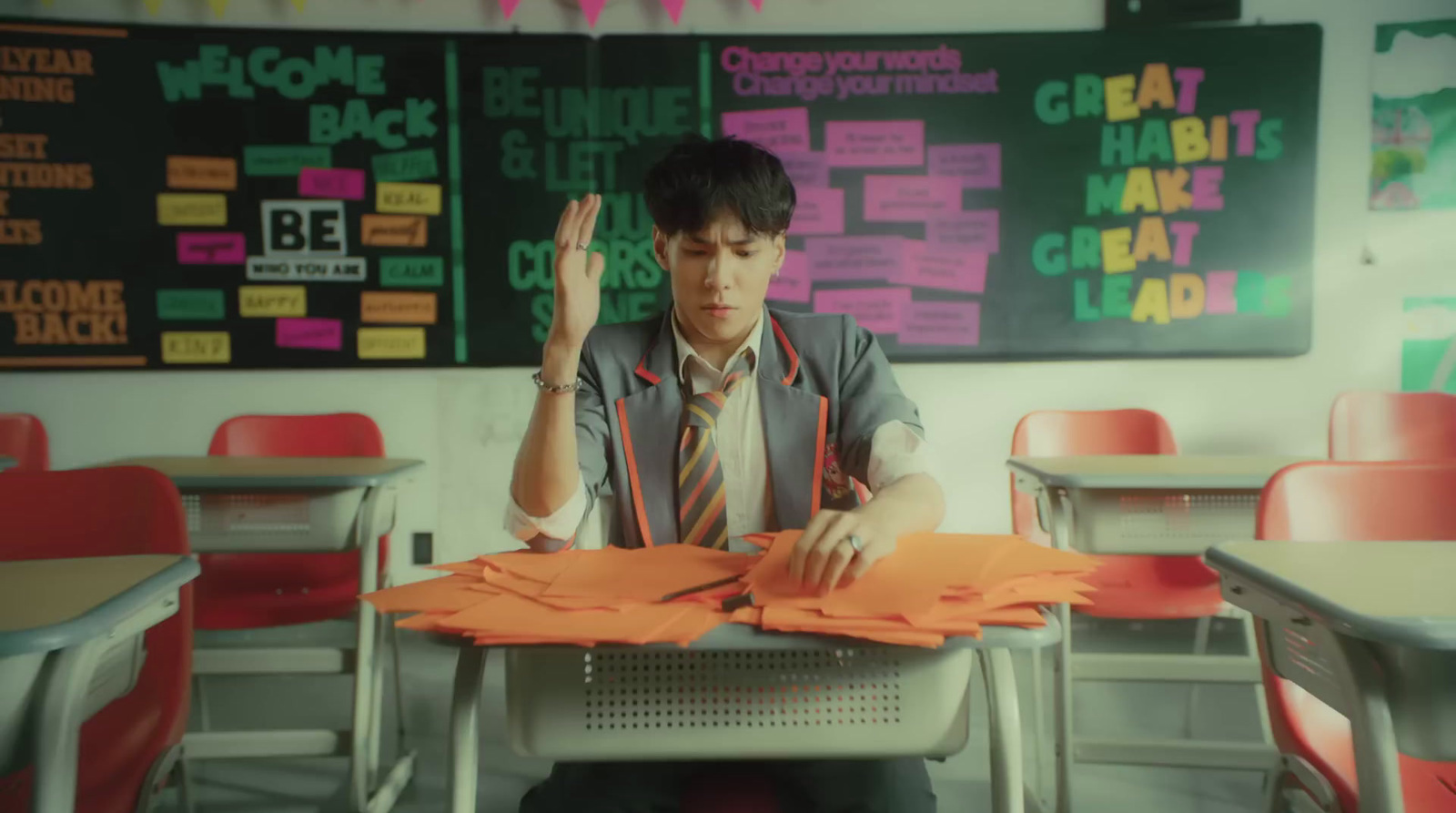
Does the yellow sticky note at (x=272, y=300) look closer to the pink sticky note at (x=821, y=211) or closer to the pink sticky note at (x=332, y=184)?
the pink sticky note at (x=332, y=184)

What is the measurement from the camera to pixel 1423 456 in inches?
101

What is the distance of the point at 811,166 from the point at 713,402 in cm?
207

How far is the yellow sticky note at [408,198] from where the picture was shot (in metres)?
3.10

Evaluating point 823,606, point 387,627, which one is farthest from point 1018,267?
point 823,606

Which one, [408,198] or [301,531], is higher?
[408,198]

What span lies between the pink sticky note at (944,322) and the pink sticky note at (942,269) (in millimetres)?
A: 65

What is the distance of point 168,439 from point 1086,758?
315 centimetres

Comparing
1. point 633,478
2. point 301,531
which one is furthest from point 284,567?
point 633,478

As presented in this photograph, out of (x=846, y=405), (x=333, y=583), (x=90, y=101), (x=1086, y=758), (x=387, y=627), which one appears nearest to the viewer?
(x=846, y=405)

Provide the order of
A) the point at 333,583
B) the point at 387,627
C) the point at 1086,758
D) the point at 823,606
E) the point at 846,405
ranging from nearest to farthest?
the point at 823,606, the point at 846,405, the point at 1086,758, the point at 333,583, the point at 387,627

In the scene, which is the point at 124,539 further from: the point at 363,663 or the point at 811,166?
the point at 811,166

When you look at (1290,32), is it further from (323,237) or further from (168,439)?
(168,439)

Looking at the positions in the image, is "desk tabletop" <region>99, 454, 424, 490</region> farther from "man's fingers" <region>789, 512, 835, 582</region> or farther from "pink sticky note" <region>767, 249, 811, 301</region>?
"pink sticky note" <region>767, 249, 811, 301</region>

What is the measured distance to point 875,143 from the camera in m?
3.12
